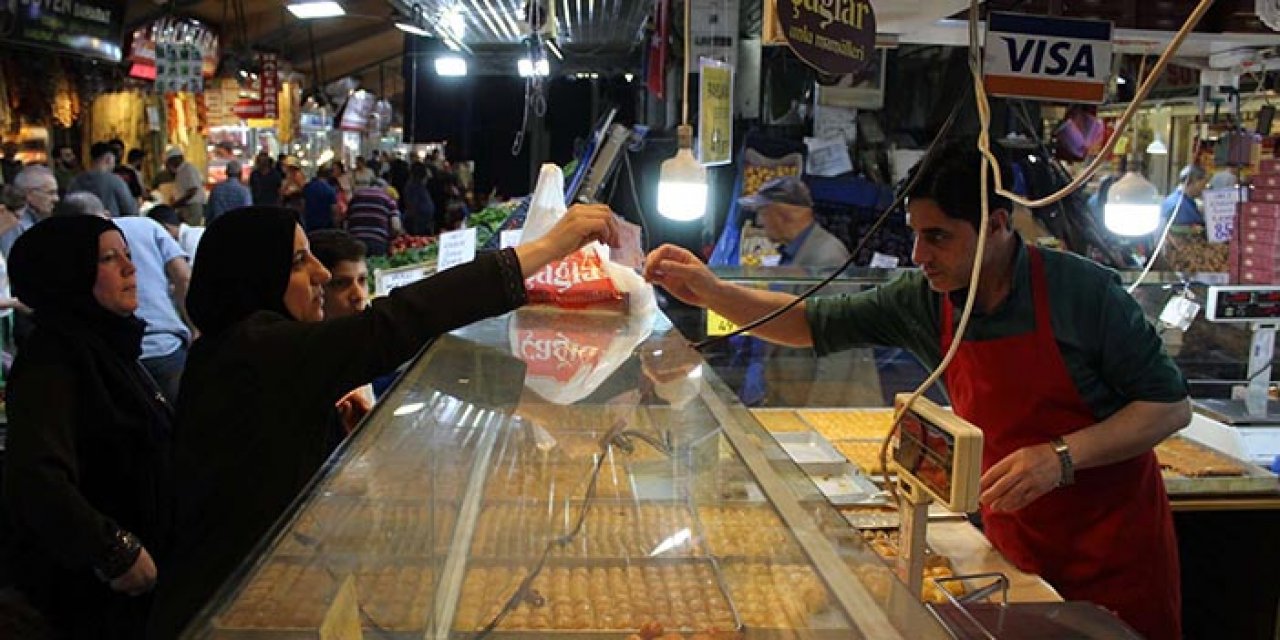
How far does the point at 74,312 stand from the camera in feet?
10.5

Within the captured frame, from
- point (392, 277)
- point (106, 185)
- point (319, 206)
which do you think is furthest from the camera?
point (319, 206)

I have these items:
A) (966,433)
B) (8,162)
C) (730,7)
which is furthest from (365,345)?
(8,162)

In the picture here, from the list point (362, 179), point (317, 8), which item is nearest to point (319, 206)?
point (362, 179)

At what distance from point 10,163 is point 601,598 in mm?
12788

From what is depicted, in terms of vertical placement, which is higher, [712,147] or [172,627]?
[712,147]

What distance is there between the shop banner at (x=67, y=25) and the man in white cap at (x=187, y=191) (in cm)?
189

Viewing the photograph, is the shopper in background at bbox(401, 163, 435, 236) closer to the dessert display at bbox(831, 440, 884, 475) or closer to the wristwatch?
the dessert display at bbox(831, 440, 884, 475)

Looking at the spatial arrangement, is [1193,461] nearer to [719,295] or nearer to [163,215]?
[719,295]

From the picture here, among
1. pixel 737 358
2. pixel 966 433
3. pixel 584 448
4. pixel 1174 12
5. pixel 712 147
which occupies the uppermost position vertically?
pixel 1174 12

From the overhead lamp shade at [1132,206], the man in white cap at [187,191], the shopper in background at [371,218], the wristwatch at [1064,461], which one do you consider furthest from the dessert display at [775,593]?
the man in white cap at [187,191]

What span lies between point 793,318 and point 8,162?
12.0 meters

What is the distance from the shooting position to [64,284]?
3.21 m

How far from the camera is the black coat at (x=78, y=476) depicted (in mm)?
2867

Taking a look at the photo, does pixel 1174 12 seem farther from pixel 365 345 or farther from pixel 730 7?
pixel 365 345
